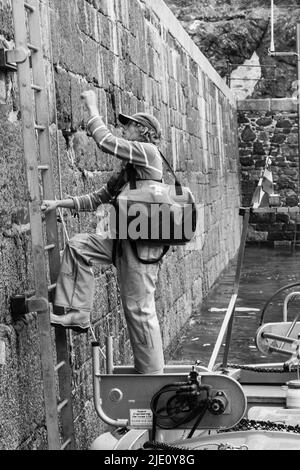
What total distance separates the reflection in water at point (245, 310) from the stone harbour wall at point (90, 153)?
214 millimetres

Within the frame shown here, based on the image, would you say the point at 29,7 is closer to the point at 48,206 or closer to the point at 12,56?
the point at 12,56

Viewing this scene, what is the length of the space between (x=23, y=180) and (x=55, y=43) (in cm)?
138

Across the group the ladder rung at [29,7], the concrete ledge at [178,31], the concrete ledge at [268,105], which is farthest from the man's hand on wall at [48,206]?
the concrete ledge at [268,105]

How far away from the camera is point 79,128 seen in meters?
6.72

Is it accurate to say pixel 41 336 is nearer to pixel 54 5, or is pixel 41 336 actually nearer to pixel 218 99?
pixel 54 5

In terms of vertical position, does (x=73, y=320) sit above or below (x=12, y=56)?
below

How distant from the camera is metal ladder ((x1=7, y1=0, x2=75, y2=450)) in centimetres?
476

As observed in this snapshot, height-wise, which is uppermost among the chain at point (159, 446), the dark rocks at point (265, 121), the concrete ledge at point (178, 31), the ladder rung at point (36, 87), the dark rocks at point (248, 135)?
the concrete ledge at point (178, 31)

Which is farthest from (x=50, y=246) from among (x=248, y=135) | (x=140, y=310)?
(x=248, y=135)

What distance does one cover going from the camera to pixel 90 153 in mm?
6996

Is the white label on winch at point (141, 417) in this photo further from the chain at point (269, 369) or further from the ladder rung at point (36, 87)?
the ladder rung at point (36, 87)

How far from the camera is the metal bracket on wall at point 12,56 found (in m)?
4.72

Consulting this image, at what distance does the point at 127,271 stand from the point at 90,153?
202 centimetres
